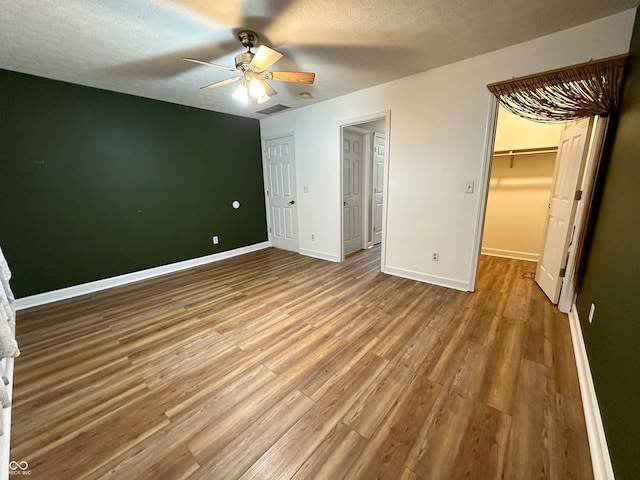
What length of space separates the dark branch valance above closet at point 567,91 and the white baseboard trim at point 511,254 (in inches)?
90.3

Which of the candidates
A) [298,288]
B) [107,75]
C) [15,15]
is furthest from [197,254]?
[15,15]

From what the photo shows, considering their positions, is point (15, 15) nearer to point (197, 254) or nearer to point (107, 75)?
point (107, 75)

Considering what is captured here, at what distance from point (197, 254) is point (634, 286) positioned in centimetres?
455

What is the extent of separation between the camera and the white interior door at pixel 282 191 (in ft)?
14.7

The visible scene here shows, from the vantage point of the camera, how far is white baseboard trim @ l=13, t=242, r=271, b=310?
9.25ft

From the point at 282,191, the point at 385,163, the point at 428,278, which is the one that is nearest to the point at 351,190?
the point at 385,163

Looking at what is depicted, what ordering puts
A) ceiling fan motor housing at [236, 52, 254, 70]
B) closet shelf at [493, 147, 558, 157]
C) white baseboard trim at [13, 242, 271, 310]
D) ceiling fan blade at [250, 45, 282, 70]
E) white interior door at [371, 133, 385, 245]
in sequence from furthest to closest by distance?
white interior door at [371, 133, 385, 245]
closet shelf at [493, 147, 558, 157]
white baseboard trim at [13, 242, 271, 310]
ceiling fan motor housing at [236, 52, 254, 70]
ceiling fan blade at [250, 45, 282, 70]

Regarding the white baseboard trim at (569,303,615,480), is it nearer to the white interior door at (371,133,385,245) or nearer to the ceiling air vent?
the white interior door at (371,133,385,245)

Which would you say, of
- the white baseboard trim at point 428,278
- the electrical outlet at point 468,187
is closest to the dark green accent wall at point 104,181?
the white baseboard trim at point 428,278

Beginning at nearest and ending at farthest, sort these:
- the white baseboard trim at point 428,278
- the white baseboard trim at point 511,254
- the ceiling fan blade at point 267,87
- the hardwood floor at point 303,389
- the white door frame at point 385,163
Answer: the hardwood floor at point 303,389
the ceiling fan blade at point 267,87
the white baseboard trim at point 428,278
the white door frame at point 385,163
the white baseboard trim at point 511,254

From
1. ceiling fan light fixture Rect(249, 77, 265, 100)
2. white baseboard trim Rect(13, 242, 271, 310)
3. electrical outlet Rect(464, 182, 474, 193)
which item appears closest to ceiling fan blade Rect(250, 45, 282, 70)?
ceiling fan light fixture Rect(249, 77, 265, 100)

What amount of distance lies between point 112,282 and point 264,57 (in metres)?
3.34

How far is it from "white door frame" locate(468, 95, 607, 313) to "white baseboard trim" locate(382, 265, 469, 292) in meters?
0.10

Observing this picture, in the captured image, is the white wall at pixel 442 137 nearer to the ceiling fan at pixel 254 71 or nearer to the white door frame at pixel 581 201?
the white door frame at pixel 581 201
